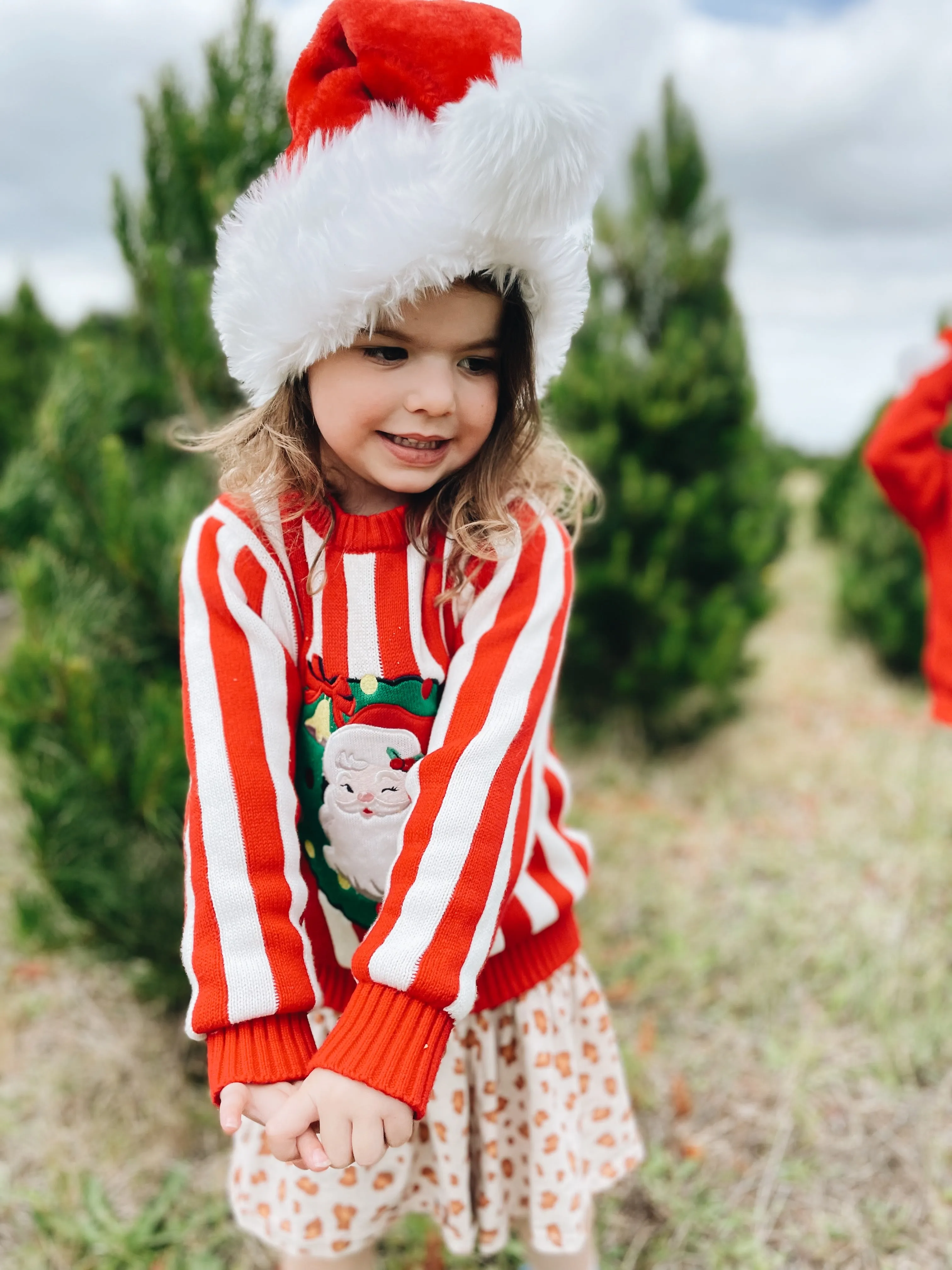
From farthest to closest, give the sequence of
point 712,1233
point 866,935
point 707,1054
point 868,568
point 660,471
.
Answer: point 868,568
point 660,471
point 866,935
point 707,1054
point 712,1233

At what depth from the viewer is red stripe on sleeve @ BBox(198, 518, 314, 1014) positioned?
104 centimetres

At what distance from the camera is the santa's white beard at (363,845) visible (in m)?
1.19

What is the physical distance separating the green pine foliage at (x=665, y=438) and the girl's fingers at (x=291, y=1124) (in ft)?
9.52

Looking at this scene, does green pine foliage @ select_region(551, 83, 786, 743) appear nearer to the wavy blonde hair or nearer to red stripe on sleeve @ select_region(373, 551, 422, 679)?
the wavy blonde hair

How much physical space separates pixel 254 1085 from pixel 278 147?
1.77 m

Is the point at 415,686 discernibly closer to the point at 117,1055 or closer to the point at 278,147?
the point at 278,147

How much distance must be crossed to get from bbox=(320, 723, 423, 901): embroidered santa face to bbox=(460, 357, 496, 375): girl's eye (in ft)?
1.47

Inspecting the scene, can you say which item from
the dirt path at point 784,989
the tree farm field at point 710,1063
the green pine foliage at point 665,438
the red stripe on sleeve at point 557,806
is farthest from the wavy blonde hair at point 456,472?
the green pine foliage at point 665,438

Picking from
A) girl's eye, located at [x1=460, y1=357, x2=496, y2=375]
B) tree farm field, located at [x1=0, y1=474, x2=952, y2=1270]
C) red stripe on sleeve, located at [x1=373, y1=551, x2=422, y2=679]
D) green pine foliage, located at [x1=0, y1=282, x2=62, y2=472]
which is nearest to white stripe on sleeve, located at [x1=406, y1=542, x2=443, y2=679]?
red stripe on sleeve, located at [x1=373, y1=551, x2=422, y2=679]

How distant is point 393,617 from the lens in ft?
3.83

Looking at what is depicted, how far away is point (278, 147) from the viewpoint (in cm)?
195

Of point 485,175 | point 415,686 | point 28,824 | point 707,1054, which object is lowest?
point 707,1054

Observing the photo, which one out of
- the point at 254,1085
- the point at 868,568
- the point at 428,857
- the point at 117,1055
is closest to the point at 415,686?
the point at 428,857

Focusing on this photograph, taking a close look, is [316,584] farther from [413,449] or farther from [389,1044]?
[389,1044]
